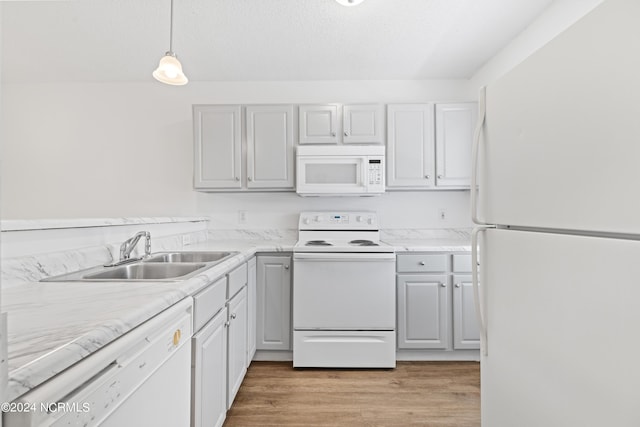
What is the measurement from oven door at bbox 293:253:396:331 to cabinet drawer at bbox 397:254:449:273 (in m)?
0.16

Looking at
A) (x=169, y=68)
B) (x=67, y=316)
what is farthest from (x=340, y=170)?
(x=67, y=316)

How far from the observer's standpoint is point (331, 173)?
2957mm

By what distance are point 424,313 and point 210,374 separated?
5.55 ft

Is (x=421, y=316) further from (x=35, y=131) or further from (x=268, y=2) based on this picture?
(x=35, y=131)

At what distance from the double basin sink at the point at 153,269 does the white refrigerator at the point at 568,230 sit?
1.25 m

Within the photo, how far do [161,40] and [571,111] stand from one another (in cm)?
277

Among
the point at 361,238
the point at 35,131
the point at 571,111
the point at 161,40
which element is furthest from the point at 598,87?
the point at 35,131

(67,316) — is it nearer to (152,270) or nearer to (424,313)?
(152,270)

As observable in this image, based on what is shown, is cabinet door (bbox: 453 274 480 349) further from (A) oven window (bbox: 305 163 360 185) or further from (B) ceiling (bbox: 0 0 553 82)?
(B) ceiling (bbox: 0 0 553 82)

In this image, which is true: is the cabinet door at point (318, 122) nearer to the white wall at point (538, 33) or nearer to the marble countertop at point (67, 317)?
the white wall at point (538, 33)

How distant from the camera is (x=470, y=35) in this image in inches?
103

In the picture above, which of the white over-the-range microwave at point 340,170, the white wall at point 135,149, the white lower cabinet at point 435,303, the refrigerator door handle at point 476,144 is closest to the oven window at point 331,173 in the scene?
the white over-the-range microwave at point 340,170

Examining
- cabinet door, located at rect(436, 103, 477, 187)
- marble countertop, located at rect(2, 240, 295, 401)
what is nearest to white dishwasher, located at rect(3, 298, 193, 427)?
marble countertop, located at rect(2, 240, 295, 401)

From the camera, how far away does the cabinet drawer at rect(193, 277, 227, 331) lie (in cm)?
142
